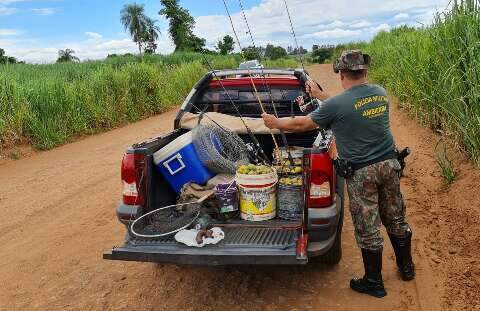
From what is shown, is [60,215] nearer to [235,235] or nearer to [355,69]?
[235,235]

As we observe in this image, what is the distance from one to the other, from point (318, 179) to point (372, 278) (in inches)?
37.5

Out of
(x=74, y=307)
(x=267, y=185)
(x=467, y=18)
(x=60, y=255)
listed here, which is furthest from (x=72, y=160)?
(x=467, y=18)

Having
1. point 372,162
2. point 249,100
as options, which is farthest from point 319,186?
point 249,100

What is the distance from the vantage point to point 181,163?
13.8 ft

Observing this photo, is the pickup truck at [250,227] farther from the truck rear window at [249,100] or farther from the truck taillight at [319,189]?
the truck rear window at [249,100]

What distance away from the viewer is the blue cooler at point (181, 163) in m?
4.16

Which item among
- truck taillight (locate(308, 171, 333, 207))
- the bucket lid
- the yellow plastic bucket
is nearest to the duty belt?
truck taillight (locate(308, 171, 333, 207))

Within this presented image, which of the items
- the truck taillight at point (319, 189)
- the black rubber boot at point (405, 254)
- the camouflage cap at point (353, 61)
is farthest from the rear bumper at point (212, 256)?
the camouflage cap at point (353, 61)

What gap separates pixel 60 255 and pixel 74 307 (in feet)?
3.80

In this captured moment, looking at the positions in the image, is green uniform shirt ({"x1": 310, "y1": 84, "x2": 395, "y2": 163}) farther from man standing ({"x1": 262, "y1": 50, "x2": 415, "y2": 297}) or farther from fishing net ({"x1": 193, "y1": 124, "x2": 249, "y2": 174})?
fishing net ({"x1": 193, "y1": 124, "x2": 249, "y2": 174})

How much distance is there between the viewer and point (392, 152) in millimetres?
3855

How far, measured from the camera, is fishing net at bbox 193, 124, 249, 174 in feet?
14.0

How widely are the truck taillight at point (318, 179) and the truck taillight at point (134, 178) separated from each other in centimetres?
134

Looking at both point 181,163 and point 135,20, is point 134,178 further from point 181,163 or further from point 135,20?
point 135,20
